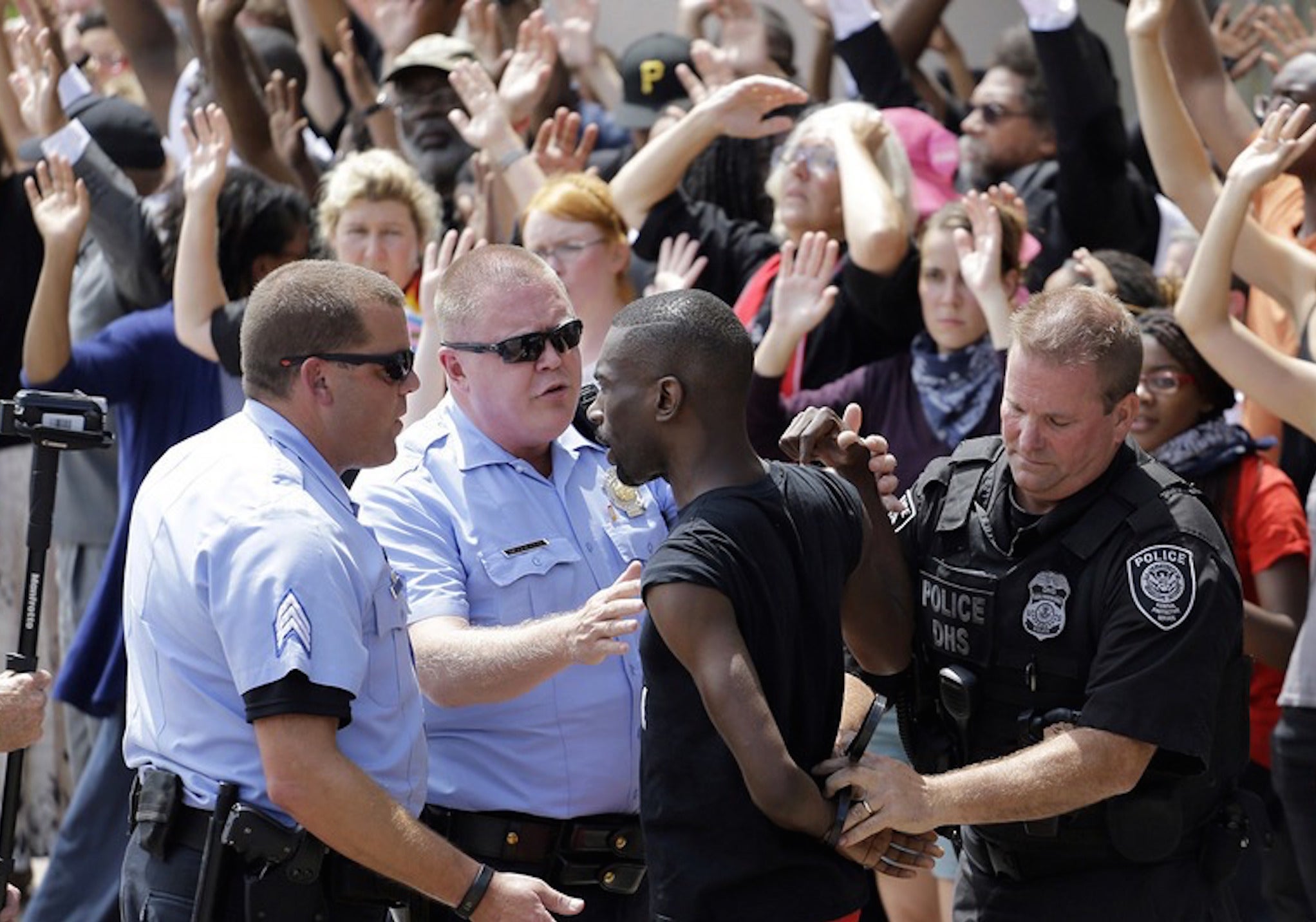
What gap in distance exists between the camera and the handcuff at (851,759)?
3.12 m

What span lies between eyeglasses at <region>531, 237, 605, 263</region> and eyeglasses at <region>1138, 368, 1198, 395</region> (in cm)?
154

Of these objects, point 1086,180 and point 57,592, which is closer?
point 1086,180

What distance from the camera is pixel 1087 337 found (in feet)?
11.5

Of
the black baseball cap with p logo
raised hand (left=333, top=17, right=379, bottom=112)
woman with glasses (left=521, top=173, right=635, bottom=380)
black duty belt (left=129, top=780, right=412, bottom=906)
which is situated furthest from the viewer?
raised hand (left=333, top=17, right=379, bottom=112)

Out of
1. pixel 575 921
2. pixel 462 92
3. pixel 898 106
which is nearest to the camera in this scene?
pixel 575 921

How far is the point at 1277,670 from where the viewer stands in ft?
15.1

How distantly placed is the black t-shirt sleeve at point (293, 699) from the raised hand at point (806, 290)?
7.95ft

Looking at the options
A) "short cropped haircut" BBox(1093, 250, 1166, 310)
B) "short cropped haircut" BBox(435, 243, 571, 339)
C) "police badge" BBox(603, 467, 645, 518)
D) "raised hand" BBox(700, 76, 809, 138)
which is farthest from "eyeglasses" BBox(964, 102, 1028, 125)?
"police badge" BBox(603, 467, 645, 518)

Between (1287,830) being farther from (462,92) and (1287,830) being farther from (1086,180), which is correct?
(462,92)

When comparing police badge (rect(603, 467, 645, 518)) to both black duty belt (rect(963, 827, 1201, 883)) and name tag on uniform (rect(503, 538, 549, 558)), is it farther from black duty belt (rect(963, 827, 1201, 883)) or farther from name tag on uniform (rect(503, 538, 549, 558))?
black duty belt (rect(963, 827, 1201, 883))

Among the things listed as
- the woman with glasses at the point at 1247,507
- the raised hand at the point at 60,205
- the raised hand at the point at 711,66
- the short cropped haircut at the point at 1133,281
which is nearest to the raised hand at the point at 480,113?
the raised hand at the point at 711,66

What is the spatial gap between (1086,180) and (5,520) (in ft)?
13.6

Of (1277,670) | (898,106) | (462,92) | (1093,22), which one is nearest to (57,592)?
(462,92)

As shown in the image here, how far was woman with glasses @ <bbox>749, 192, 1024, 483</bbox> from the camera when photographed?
5.12 m
